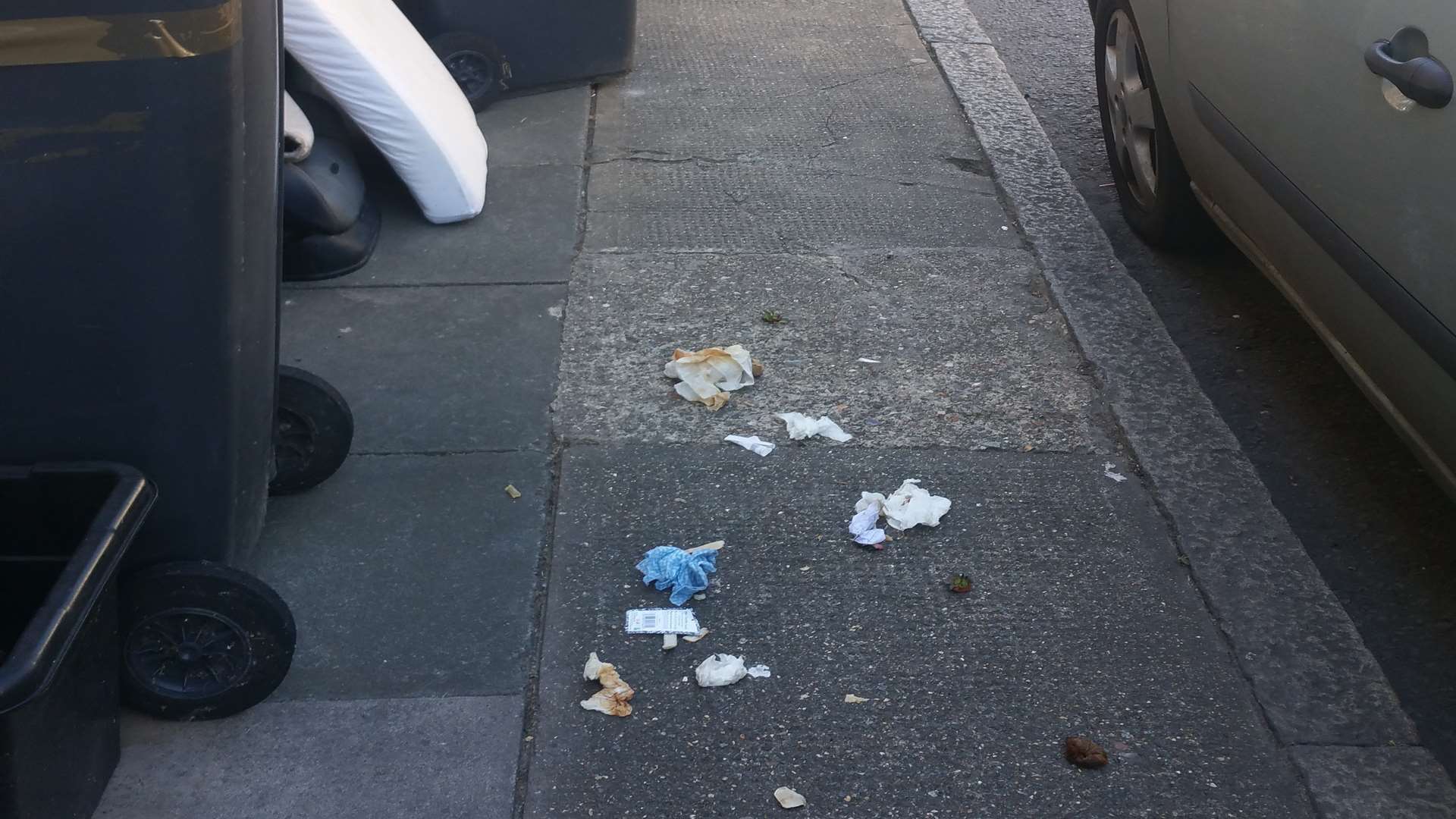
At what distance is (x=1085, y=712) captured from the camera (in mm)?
2760

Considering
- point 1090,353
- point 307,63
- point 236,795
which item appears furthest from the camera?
point 307,63

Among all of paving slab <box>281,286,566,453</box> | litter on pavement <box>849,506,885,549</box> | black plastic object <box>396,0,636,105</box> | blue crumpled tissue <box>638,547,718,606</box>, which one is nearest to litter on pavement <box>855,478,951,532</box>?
litter on pavement <box>849,506,885,549</box>

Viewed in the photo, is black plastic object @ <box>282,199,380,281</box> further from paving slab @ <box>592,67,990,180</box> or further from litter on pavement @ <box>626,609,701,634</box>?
litter on pavement @ <box>626,609,701,634</box>

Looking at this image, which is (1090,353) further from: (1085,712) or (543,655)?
(543,655)

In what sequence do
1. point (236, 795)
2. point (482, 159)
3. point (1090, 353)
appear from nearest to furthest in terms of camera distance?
point (236, 795) → point (1090, 353) → point (482, 159)

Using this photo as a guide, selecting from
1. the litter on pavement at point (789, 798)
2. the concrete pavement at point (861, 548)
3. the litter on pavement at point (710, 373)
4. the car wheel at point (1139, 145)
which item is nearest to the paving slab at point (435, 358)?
the concrete pavement at point (861, 548)

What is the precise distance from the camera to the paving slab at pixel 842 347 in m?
3.71

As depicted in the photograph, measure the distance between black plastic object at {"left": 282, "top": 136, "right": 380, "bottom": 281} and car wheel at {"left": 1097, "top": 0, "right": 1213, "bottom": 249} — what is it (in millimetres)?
2788

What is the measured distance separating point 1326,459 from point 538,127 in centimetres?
348

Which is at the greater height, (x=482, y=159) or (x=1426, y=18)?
(x=1426, y=18)

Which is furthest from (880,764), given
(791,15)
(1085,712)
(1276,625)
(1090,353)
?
(791,15)

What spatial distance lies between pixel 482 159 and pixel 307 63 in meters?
0.82

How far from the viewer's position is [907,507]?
3.32 m

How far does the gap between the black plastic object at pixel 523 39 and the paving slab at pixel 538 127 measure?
75 mm
